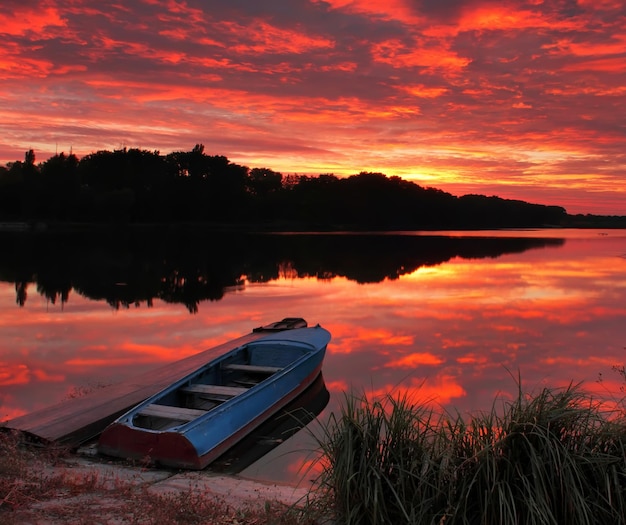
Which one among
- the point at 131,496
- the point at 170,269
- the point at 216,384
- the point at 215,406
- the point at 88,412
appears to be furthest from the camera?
the point at 170,269

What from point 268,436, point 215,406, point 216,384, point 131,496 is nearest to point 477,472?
point 131,496

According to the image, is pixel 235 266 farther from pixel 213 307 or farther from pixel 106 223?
pixel 106 223

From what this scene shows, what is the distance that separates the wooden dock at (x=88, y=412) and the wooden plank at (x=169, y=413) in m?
0.84

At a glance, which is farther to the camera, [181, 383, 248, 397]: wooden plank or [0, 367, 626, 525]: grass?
[181, 383, 248, 397]: wooden plank

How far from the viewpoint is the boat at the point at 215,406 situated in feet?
23.6

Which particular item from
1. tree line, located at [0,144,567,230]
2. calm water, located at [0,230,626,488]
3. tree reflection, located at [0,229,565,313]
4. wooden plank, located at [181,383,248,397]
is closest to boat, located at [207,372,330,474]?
calm water, located at [0,230,626,488]

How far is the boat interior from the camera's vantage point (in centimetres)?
788

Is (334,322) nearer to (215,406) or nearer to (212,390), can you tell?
(212,390)

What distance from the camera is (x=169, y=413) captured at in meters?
7.77

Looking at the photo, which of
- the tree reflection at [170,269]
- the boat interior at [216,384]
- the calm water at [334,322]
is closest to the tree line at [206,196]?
the tree reflection at [170,269]

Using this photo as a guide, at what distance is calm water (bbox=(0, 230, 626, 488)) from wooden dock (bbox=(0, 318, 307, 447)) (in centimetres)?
135

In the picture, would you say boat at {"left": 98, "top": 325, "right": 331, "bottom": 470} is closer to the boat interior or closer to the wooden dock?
the boat interior

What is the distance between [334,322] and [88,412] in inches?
434

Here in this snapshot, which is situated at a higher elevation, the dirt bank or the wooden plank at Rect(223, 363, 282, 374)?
the wooden plank at Rect(223, 363, 282, 374)
